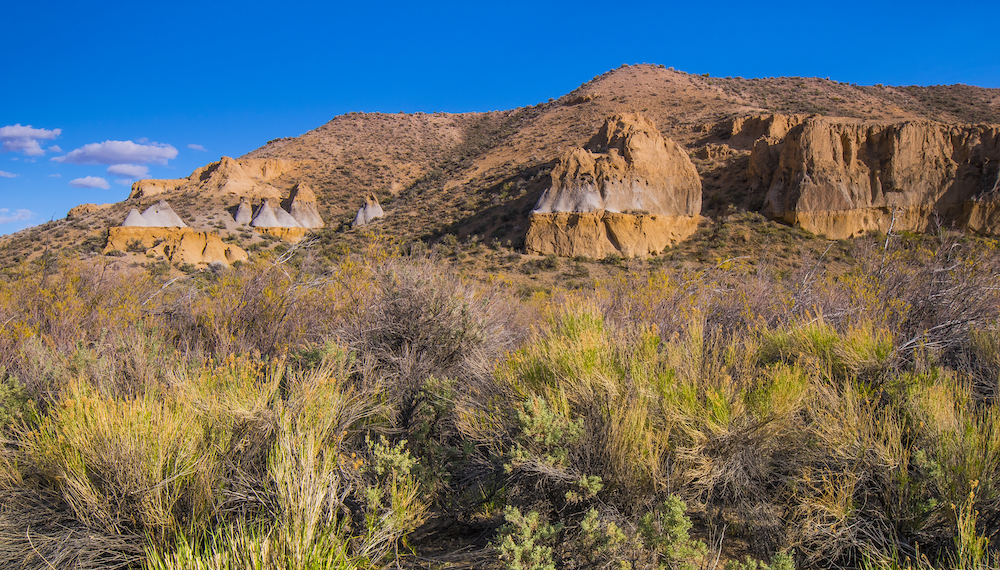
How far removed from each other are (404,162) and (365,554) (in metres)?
47.8

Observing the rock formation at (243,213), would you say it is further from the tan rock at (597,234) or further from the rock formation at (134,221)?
the tan rock at (597,234)

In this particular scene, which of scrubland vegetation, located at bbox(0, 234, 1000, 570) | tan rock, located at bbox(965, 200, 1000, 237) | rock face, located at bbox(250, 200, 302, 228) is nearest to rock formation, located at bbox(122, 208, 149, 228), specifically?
rock face, located at bbox(250, 200, 302, 228)

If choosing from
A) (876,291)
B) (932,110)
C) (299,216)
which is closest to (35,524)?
(876,291)

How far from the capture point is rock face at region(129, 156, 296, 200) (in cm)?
3669

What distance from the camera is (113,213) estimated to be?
35500 mm

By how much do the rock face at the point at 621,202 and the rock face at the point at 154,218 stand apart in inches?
884

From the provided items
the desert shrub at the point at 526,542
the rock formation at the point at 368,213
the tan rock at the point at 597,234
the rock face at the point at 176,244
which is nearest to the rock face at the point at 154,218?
the rock face at the point at 176,244

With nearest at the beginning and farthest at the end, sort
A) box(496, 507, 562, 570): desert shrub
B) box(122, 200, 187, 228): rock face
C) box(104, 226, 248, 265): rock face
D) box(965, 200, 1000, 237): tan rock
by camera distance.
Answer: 1. box(496, 507, 562, 570): desert shrub
2. box(965, 200, 1000, 237): tan rock
3. box(104, 226, 248, 265): rock face
4. box(122, 200, 187, 228): rock face

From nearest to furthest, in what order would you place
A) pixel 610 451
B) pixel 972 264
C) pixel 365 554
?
pixel 365 554 < pixel 610 451 < pixel 972 264

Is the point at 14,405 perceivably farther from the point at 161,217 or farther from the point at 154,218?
the point at 161,217

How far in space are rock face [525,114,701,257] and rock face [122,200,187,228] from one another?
22447 millimetres

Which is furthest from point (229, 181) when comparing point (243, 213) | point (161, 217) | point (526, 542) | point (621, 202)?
point (526, 542)

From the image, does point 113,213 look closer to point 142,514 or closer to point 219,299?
point 219,299

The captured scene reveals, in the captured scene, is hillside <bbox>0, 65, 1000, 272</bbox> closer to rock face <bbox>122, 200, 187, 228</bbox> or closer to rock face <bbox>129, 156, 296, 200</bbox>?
rock face <bbox>129, 156, 296, 200</bbox>
